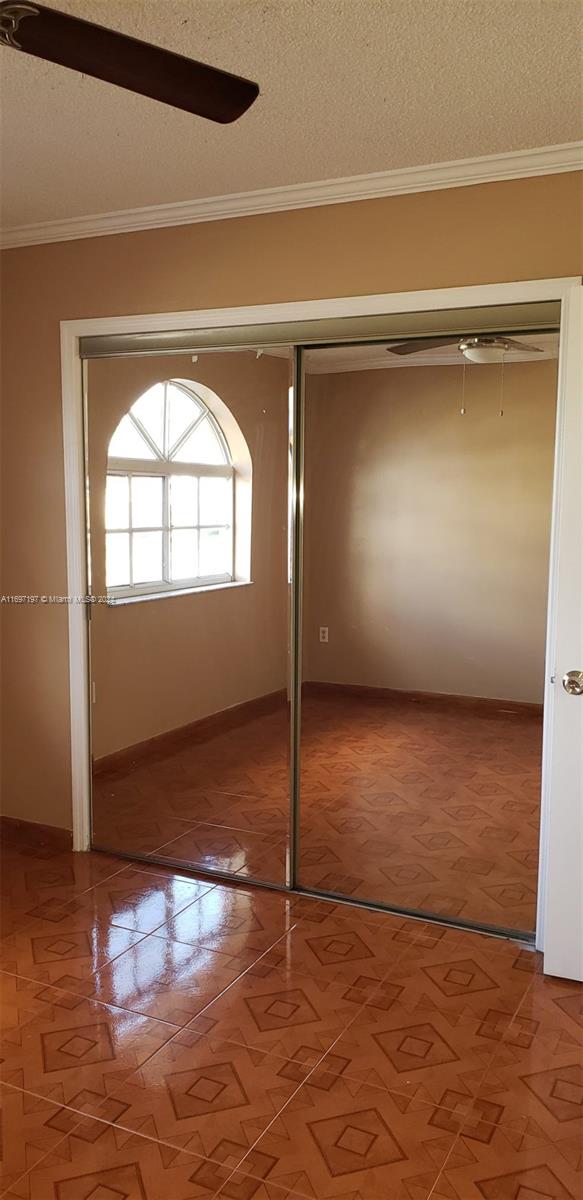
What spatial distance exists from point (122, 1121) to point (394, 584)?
5.81 ft

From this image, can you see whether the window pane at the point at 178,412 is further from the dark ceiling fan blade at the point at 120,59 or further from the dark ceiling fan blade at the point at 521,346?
the dark ceiling fan blade at the point at 120,59

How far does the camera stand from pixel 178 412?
10.9 feet

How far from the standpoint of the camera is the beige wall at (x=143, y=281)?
8.96ft

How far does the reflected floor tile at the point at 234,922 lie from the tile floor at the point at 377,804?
0.13 meters

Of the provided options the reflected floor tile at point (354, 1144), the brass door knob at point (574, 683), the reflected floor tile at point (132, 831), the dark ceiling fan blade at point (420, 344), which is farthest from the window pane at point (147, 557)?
the reflected floor tile at point (354, 1144)

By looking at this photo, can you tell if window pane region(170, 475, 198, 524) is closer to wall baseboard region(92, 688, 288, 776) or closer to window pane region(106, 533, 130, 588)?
window pane region(106, 533, 130, 588)

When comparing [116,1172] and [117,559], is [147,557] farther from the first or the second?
[116,1172]

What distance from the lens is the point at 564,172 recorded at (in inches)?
104

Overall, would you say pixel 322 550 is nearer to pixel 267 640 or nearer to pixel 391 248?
pixel 267 640

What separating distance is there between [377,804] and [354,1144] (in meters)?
1.31

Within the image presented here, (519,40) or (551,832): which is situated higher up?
(519,40)

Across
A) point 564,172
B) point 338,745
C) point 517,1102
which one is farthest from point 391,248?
point 517,1102

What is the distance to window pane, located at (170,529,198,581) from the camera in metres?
3.37

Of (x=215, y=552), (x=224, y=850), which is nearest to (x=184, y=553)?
(x=215, y=552)
